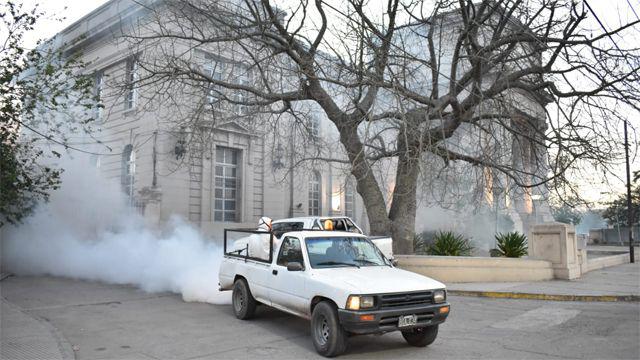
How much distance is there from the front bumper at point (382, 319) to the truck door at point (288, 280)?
969 mm

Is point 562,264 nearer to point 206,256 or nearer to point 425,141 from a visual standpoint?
point 425,141

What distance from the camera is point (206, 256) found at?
14.5 meters

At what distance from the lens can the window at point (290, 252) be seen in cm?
759

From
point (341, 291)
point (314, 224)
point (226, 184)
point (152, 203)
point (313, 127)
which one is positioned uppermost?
point (313, 127)

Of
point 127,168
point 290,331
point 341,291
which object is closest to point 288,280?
point 290,331

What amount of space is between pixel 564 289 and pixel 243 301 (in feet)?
26.5

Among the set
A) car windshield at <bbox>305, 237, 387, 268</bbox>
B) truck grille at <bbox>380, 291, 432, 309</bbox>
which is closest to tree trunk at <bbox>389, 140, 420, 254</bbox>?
car windshield at <bbox>305, 237, 387, 268</bbox>

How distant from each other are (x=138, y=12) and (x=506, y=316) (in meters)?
18.1

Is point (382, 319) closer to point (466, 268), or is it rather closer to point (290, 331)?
point (290, 331)

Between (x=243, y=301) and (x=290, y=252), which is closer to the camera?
(x=290, y=252)

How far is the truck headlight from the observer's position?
6.07m

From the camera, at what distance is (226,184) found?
2444 centimetres

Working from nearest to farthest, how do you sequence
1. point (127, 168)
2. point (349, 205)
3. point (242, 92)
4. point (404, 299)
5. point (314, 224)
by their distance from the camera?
point (404, 299)
point (314, 224)
point (242, 92)
point (127, 168)
point (349, 205)

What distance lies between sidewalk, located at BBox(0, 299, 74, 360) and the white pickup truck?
114 inches
